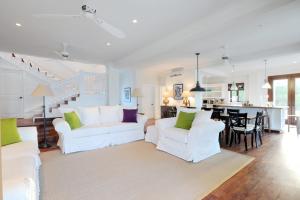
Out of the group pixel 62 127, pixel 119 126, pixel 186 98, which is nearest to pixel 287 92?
pixel 186 98

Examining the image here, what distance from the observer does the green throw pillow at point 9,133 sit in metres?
2.74

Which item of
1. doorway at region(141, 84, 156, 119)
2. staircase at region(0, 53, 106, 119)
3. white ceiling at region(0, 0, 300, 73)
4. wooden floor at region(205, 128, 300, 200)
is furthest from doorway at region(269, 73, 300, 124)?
staircase at region(0, 53, 106, 119)

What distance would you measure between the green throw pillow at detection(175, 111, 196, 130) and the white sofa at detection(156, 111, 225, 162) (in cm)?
13

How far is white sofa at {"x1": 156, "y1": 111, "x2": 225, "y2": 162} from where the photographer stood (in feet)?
10.9

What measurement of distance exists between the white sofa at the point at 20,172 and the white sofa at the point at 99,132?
30.9 inches

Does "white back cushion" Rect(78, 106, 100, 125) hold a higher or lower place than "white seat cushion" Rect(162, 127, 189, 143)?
higher

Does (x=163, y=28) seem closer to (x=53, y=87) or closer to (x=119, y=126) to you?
(x=119, y=126)

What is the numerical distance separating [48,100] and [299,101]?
33.7ft

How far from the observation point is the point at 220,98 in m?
9.00

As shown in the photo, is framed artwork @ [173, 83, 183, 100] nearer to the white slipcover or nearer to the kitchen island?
the kitchen island

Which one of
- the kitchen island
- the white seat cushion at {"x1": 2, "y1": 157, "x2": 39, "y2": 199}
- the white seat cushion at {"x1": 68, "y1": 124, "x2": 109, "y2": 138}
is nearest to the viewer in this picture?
the white seat cushion at {"x1": 2, "y1": 157, "x2": 39, "y2": 199}

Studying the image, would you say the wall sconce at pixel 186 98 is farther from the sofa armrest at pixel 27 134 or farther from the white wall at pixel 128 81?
the sofa armrest at pixel 27 134

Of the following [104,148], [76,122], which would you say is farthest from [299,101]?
[76,122]

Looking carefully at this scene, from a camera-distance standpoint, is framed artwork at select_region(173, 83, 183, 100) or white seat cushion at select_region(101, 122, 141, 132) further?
framed artwork at select_region(173, 83, 183, 100)
